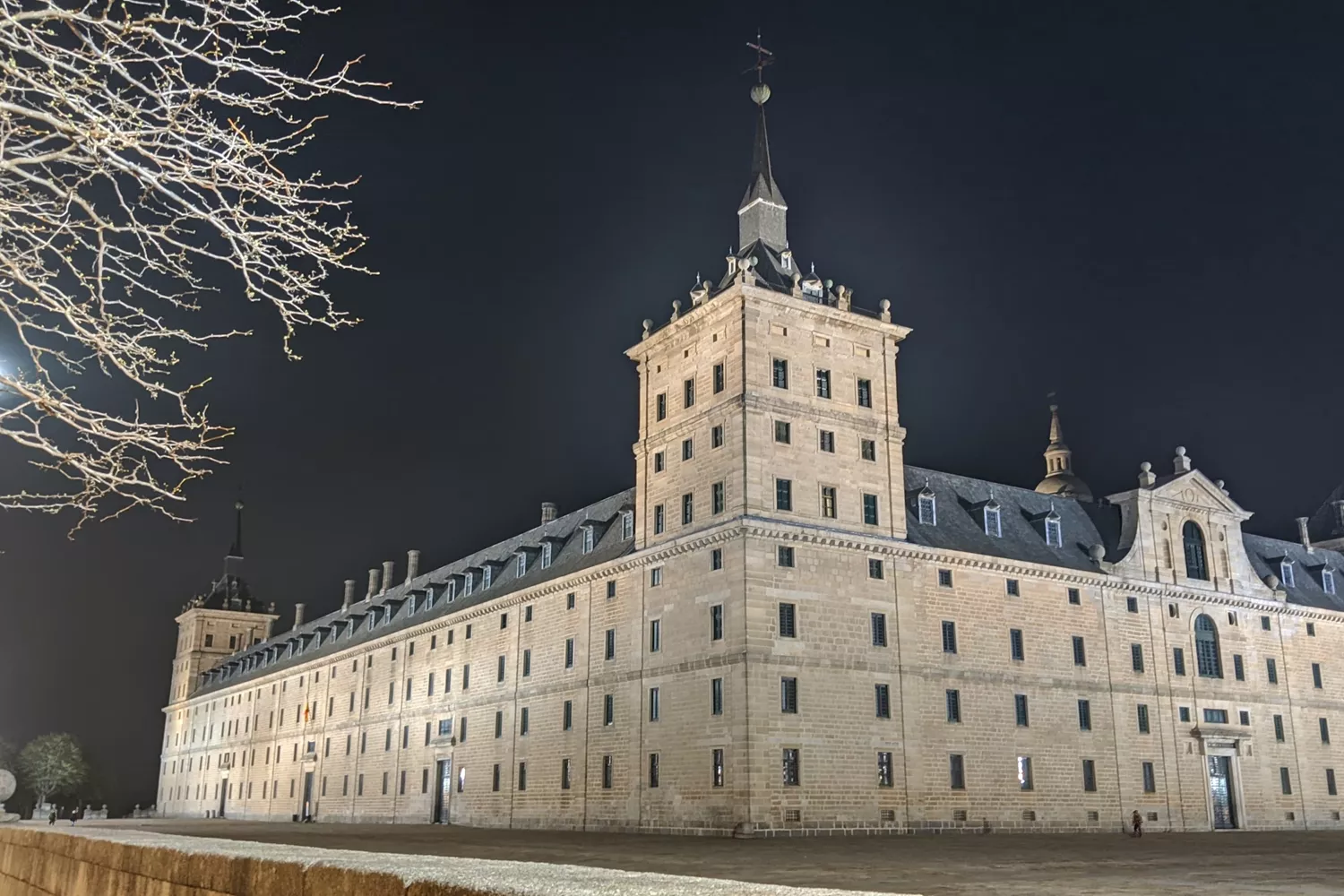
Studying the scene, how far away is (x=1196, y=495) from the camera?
57.7m

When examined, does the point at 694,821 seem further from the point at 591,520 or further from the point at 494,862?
the point at 494,862

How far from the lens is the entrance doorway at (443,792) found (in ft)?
196

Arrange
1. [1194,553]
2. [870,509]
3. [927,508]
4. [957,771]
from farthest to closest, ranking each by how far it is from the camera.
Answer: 1. [1194,553]
2. [927,508]
3. [870,509]
4. [957,771]

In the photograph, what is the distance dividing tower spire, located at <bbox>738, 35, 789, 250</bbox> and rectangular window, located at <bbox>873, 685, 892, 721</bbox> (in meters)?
19.6

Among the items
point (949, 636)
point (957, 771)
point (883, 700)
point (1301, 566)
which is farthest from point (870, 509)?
point (1301, 566)

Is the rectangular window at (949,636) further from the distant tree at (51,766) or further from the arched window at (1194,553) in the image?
the distant tree at (51,766)

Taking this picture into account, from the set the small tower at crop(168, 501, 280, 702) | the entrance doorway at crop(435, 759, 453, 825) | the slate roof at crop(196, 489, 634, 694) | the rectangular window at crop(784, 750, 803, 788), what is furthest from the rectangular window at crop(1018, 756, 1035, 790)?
the small tower at crop(168, 501, 280, 702)

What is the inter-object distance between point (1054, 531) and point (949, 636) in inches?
439

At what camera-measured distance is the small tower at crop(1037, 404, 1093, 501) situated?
7556 cm

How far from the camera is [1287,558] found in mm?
63281

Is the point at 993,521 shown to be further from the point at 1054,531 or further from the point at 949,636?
the point at 949,636

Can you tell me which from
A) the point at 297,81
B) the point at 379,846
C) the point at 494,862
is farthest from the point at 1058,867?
the point at 297,81

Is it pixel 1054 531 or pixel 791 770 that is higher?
pixel 1054 531

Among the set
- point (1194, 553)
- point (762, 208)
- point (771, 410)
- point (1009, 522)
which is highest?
point (762, 208)
